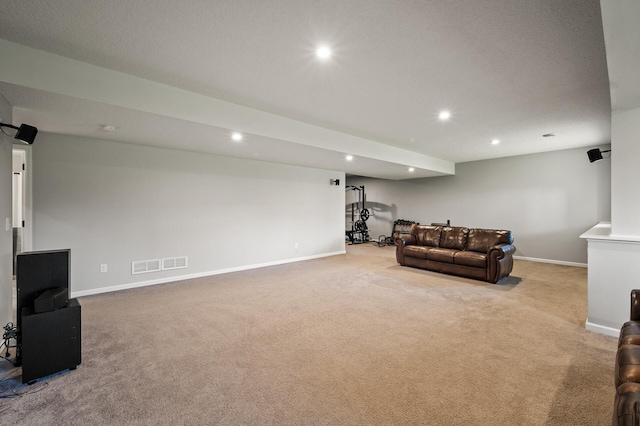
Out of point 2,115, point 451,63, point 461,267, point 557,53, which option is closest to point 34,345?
point 2,115

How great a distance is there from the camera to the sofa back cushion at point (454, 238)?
5691 mm

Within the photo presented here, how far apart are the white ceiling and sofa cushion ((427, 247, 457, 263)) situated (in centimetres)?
232

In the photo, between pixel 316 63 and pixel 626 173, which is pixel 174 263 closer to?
pixel 316 63

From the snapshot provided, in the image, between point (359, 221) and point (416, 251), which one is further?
point (359, 221)

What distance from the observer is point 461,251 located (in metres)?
5.45

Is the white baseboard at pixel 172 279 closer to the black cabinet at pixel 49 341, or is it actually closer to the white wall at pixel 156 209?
the white wall at pixel 156 209

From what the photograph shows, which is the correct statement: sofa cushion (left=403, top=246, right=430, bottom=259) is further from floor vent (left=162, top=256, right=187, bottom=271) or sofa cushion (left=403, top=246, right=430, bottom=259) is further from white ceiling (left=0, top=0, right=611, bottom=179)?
floor vent (left=162, top=256, right=187, bottom=271)

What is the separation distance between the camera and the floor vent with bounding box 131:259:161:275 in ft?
15.0

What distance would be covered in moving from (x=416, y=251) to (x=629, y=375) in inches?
176

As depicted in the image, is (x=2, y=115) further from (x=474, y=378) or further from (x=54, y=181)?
(x=474, y=378)

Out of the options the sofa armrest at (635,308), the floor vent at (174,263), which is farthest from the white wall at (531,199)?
the floor vent at (174,263)

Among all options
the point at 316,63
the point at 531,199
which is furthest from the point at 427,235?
the point at 316,63

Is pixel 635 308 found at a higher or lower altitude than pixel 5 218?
lower

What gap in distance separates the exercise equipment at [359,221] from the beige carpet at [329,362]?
19.2 feet
